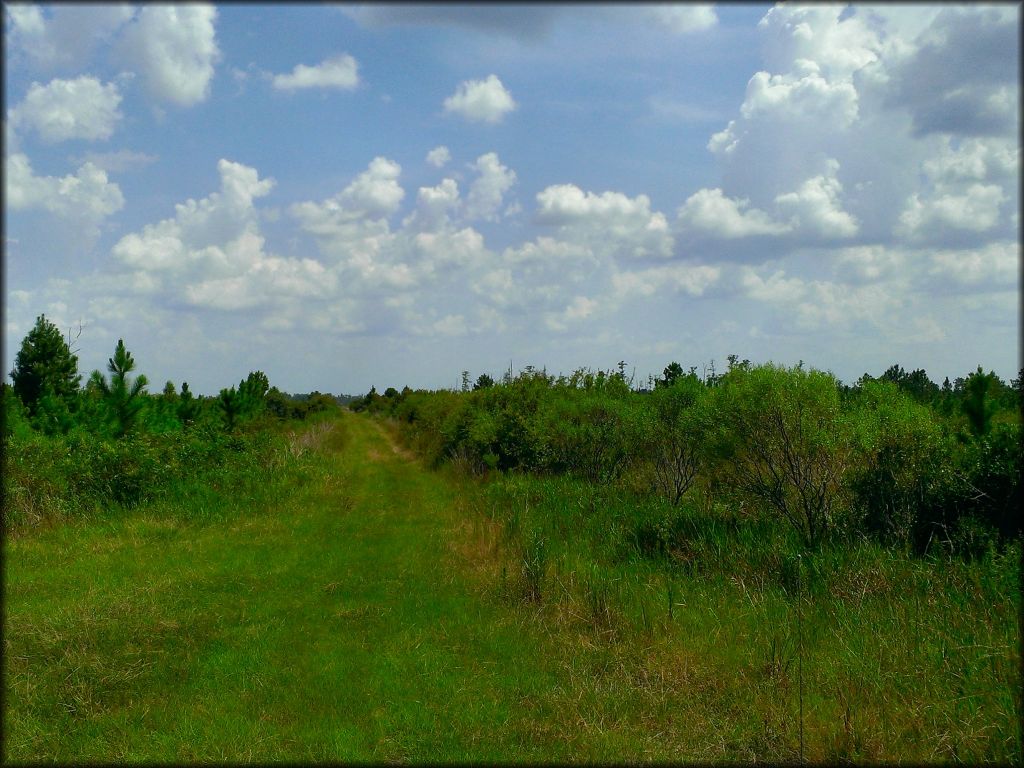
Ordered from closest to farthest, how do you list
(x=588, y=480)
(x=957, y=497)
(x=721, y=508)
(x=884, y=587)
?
(x=884, y=587), (x=957, y=497), (x=721, y=508), (x=588, y=480)

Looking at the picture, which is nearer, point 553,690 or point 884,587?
point 553,690

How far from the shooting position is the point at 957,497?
8.32m

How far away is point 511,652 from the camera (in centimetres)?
654

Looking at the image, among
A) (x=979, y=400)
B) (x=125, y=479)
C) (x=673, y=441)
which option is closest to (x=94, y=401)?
(x=125, y=479)

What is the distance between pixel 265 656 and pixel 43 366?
2844 cm

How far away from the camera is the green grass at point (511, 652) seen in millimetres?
4734

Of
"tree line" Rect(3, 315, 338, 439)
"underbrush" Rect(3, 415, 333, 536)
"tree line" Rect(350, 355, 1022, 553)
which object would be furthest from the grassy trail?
"tree line" Rect(3, 315, 338, 439)

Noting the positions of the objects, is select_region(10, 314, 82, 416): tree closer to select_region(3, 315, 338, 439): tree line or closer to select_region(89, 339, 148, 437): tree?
select_region(3, 315, 338, 439): tree line

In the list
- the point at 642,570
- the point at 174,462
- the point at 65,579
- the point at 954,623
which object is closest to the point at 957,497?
the point at 954,623

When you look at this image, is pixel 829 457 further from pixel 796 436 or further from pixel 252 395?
pixel 252 395

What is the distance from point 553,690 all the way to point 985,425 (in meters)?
11.6

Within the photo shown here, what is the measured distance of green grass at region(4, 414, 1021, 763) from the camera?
4734 millimetres

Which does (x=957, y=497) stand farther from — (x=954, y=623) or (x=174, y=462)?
Result: (x=174, y=462)

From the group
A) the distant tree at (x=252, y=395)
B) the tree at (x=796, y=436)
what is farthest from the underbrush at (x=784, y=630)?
the distant tree at (x=252, y=395)
